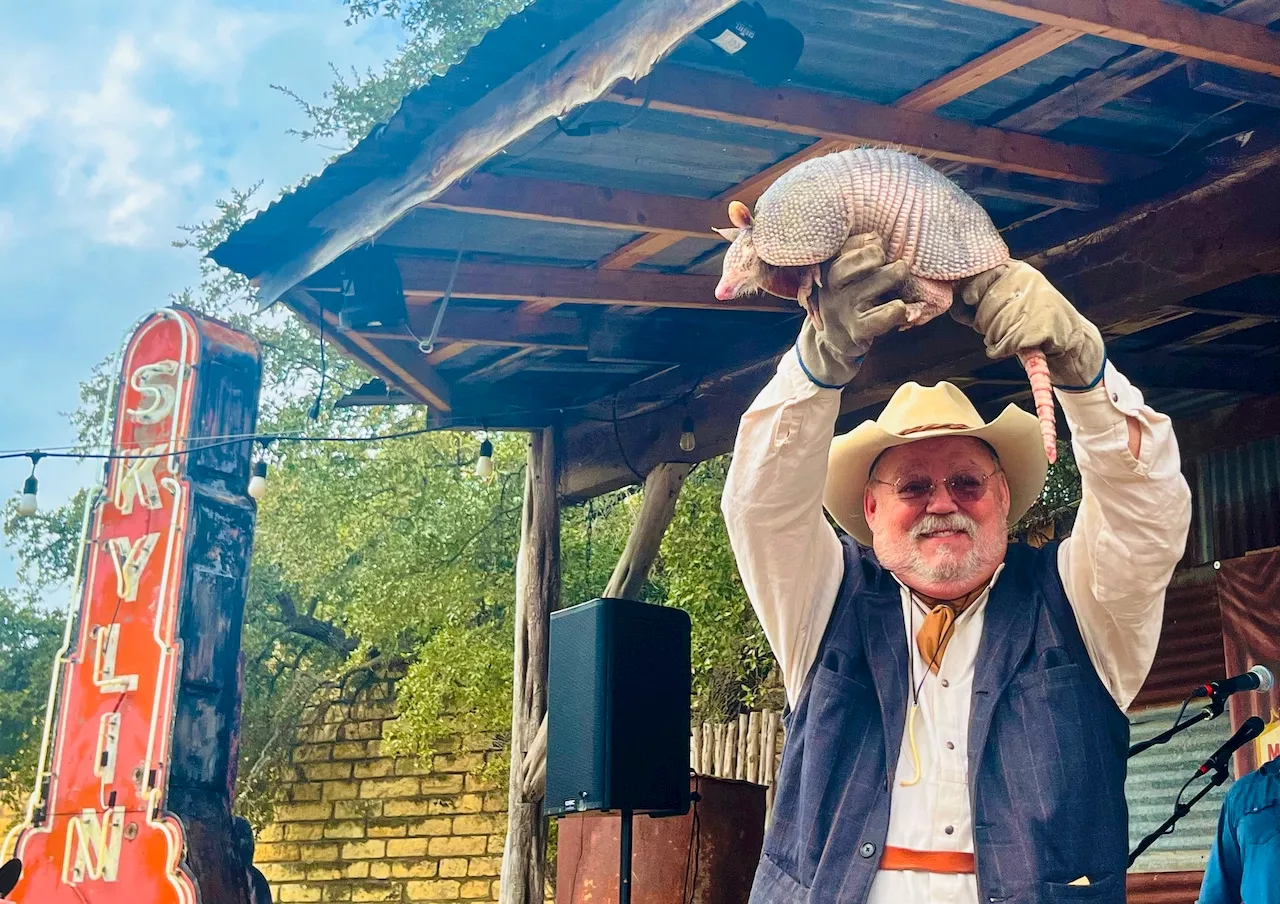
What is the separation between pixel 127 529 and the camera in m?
5.44

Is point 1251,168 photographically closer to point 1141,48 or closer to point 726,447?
point 1141,48

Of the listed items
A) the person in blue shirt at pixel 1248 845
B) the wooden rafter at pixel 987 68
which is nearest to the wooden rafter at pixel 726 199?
the wooden rafter at pixel 987 68

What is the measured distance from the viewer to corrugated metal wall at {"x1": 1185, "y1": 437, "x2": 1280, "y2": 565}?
5.05 m

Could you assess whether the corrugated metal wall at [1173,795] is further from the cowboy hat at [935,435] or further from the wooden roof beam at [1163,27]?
the cowboy hat at [935,435]

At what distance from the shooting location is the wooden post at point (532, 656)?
5.18 meters

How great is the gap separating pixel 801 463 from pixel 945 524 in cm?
28

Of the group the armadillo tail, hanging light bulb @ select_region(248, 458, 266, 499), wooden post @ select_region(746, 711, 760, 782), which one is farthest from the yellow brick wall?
the armadillo tail

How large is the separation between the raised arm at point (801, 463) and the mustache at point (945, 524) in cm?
15

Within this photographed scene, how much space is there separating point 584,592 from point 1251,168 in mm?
6899

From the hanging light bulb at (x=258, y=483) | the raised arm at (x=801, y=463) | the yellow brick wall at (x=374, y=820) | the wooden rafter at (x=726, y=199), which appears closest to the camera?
the raised arm at (x=801, y=463)

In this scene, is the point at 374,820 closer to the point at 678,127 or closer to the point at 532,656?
the point at 532,656

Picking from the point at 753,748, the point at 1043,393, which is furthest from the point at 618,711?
the point at 753,748

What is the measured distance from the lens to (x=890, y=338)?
4.51 metres

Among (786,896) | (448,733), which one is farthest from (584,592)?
(786,896)
